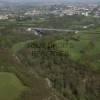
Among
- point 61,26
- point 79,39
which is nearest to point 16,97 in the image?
point 79,39

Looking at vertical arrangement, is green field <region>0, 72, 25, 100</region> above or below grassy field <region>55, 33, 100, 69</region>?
above

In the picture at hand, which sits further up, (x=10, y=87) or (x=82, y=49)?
(x=10, y=87)

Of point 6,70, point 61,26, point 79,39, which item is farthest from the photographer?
point 61,26

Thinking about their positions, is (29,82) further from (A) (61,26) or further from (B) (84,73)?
(A) (61,26)

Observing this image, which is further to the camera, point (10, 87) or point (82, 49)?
point (82, 49)

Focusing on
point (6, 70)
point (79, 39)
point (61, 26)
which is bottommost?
point (61, 26)

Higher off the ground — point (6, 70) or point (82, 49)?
point (6, 70)

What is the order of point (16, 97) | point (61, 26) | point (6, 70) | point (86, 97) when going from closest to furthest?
1. point (16, 97)
2. point (6, 70)
3. point (86, 97)
4. point (61, 26)

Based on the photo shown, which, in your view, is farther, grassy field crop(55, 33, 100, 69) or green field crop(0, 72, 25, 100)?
grassy field crop(55, 33, 100, 69)
